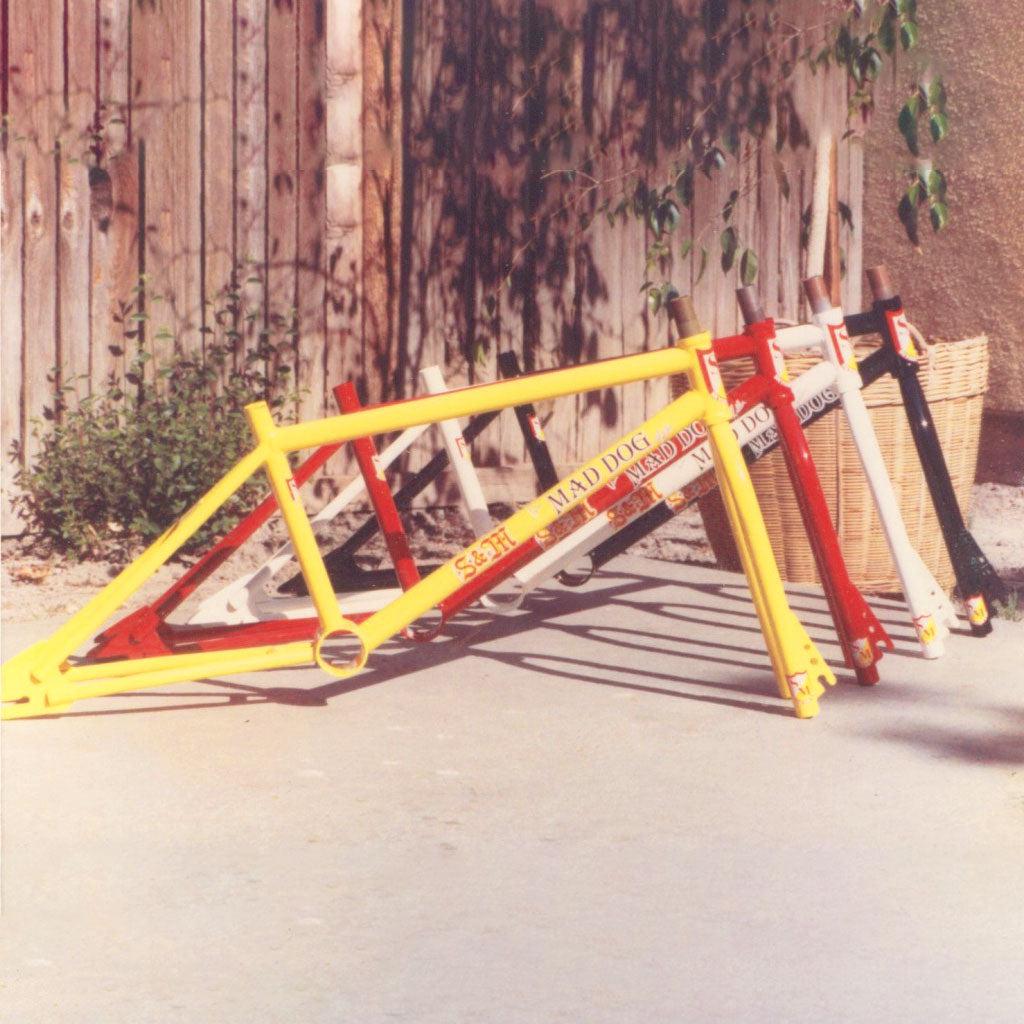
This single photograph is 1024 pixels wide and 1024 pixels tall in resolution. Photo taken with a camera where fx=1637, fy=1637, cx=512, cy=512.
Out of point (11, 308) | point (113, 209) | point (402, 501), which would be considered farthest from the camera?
point (113, 209)

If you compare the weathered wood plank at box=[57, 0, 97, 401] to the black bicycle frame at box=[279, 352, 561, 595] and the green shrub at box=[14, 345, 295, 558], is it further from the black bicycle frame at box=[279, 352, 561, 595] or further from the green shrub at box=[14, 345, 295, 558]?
the black bicycle frame at box=[279, 352, 561, 595]

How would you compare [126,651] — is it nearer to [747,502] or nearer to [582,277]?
[747,502]

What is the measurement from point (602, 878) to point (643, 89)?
412cm

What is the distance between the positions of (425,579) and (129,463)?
206 centimetres

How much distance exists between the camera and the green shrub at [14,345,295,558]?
211 inches

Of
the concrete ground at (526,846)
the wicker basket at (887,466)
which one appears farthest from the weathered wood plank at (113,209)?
the wicker basket at (887,466)

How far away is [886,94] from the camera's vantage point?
718cm

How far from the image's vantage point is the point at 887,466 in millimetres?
4785

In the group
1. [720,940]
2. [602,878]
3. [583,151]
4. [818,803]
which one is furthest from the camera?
[583,151]

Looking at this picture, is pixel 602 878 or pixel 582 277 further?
pixel 582 277

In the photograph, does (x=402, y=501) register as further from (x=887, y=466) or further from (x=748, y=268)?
(x=748, y=268)

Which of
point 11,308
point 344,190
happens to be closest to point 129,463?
point 11,308

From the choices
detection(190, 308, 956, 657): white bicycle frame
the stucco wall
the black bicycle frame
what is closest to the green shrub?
the black bicycle frame

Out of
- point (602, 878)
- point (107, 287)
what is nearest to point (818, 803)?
point (602, 878)
